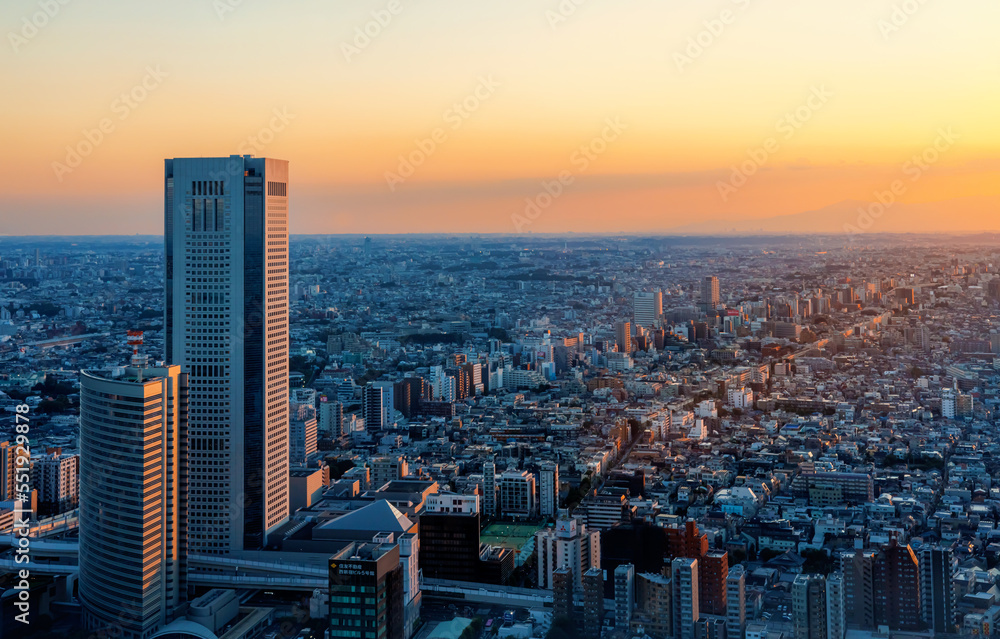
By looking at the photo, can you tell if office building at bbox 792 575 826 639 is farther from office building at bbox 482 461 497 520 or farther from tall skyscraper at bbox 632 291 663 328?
tall skyscraper at bbox 632 291 663 328

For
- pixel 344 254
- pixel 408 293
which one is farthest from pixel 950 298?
pixel 344 254

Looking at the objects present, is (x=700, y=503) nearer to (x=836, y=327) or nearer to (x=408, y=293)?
(x=836, y=327)

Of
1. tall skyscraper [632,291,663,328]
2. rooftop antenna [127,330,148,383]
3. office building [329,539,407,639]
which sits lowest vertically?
office building [329,539,407,639]

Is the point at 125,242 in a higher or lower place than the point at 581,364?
higher

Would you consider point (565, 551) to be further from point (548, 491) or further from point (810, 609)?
point (548, 491)

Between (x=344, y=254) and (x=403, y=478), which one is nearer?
(x=403, y=478)

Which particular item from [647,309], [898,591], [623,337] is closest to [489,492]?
[898,591]

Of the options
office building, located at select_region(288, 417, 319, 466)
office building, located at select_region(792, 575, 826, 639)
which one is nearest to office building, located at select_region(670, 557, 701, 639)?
office building, located at select_region(792, 575, 826, 639)

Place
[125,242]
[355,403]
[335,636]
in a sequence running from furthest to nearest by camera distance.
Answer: [125,242] < [355,403] < [335,636]
